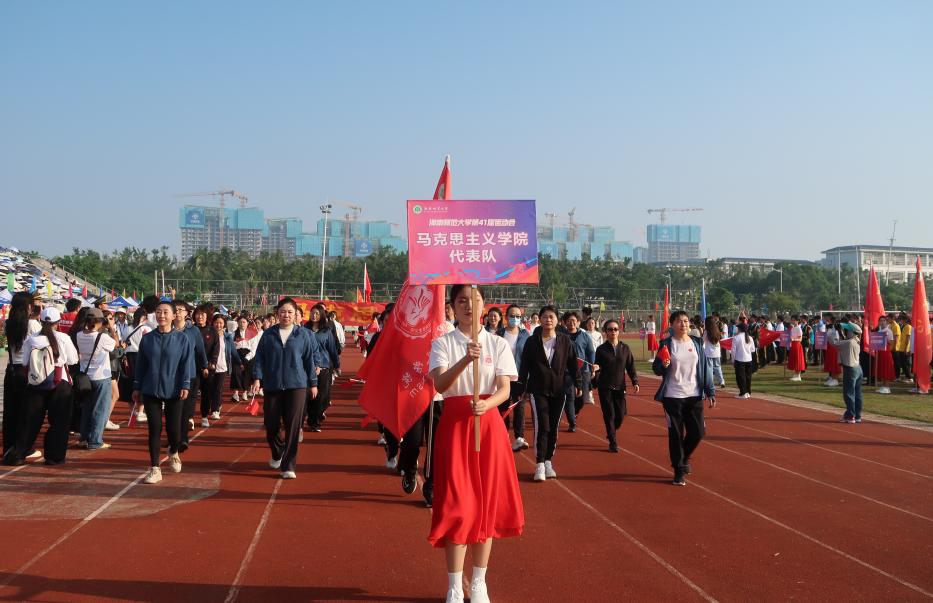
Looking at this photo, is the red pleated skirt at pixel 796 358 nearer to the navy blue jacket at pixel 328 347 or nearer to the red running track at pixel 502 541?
the red running track at pixel 502 541

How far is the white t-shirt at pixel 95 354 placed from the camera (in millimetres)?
9953

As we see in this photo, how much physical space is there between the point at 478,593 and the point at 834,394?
16.0 metres

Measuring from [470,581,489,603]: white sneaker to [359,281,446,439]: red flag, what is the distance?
3.40 m

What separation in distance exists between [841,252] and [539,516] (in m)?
161

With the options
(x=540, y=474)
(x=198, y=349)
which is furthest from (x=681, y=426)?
(x=198, y=349)

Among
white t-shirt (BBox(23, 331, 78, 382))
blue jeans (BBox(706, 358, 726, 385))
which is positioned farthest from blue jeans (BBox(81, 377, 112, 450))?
blue jeans (BBox(706, 358, 726, 385))

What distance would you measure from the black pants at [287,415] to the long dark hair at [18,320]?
108 inches

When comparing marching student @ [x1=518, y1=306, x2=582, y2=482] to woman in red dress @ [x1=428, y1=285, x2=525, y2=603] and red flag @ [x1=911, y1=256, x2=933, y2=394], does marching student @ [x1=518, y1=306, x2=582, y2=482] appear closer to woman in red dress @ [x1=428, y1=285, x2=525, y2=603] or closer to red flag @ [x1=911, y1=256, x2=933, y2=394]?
woman in red dress @ [x1=428, y1=285, x2=525, y2=603]

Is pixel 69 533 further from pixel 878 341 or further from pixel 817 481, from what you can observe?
pixel 878 341

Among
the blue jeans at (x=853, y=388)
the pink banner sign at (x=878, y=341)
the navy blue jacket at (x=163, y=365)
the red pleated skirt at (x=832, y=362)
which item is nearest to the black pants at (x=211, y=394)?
the navy blue jacket at (x=163, y=365)

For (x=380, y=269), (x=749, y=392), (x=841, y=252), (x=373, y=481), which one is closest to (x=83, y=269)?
(x=380, y=269)

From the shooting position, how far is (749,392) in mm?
18078

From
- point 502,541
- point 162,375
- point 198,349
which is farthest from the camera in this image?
point 198,349

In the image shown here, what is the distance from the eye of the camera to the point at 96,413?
32.9 ft
